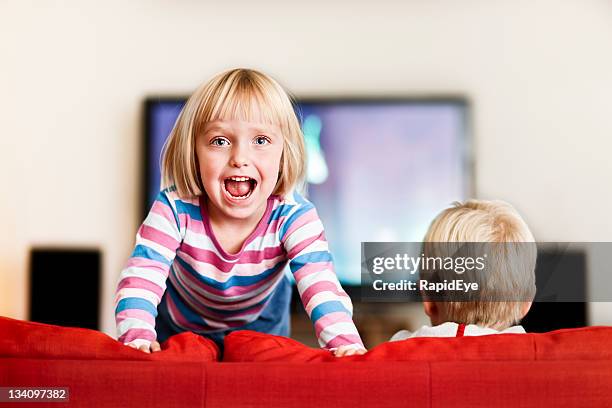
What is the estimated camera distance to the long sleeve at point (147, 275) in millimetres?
1231

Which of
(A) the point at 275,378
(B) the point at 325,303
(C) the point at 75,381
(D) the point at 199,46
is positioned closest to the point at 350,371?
(A) the point at 275,378

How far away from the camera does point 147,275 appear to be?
4.43 feet

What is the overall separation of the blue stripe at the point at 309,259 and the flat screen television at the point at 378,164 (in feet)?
6.16

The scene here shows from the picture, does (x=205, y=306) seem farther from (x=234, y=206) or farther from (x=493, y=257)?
(x=493, y=257)

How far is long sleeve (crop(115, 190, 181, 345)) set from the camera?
1.23 m

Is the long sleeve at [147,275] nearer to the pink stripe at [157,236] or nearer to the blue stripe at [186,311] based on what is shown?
the pink stripe at [157,236]

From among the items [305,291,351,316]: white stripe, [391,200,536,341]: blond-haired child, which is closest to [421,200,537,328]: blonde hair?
[391,200,536,341]: blond-haired child

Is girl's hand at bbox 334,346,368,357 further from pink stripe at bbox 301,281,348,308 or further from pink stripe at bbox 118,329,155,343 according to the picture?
pink stripe at bbox 118,329,155,343

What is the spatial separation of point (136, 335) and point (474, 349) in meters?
0.60

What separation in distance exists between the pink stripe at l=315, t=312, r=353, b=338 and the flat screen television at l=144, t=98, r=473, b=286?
2014 millimetres

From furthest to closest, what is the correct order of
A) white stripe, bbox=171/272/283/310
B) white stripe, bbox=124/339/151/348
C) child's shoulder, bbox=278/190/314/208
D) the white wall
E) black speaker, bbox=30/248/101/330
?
the white wall
black speaker, bbox=30/248/101/330
white stripe, bbox=171/272/283/310
child's shoulder, bbox=278/190/314/208
white stripe, bbox=124/339/151/348

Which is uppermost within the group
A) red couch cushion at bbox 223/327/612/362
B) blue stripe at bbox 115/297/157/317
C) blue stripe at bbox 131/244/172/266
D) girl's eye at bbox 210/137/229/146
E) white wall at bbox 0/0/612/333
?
white wall at bbox 0/0/612/333

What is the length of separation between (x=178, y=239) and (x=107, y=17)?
232 cm

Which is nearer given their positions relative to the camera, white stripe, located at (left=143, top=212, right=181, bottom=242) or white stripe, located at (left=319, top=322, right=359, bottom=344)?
white stripe, located at (left=319, top=322, right=359, bottom=344)
